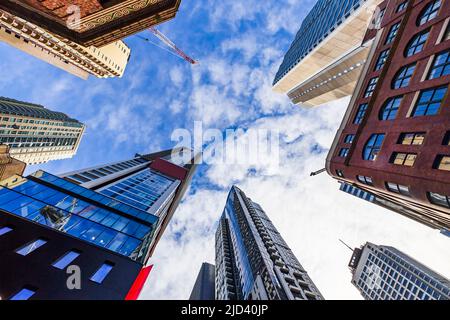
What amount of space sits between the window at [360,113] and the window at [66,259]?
40.0m

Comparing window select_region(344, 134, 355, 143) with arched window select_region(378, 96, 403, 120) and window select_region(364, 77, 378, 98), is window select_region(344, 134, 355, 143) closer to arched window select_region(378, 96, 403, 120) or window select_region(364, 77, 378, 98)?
arched window select_region(378, 96, 403, 120)

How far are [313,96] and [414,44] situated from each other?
72699 millimetres

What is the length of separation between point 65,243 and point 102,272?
4.73 metres

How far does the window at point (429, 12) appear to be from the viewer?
2638 centimetres

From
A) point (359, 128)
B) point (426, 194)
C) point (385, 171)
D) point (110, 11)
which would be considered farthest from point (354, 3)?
point (110, 11)

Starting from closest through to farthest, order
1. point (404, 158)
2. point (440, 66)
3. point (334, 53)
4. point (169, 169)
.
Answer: point (440, 66)
point (404, 158)
point (334, 53)
point (169, 169)

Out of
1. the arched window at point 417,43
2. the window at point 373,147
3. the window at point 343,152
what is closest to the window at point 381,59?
the arched window at point 417,43

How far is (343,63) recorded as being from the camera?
64188mm

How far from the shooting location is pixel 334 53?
76062 millimetres

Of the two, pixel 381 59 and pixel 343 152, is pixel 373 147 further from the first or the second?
pixel 381 59

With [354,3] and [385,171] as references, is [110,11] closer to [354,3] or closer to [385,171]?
[385,171]

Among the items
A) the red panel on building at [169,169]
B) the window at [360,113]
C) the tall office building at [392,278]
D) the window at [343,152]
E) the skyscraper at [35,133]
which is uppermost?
the window at [360,113]

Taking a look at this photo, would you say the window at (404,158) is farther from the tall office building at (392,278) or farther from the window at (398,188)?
the tall office building at (392,278)

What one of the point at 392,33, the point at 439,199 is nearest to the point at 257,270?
the point at 439,199
